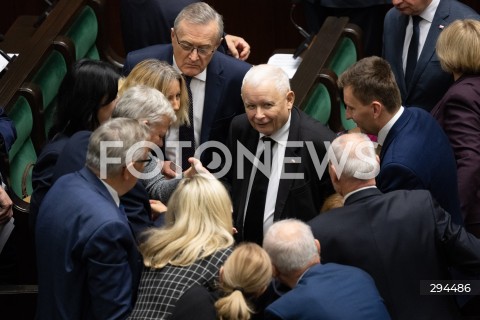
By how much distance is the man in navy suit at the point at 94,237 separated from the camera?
404 cm

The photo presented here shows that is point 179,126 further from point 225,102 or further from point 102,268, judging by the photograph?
point 102,268

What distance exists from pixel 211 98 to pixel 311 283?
5.33ft

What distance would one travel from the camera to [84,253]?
13.2 feet

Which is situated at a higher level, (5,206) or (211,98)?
(211,98)

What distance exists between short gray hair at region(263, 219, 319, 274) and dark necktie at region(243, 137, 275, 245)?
0.81 m

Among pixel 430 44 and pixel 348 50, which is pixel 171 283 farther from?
pixel 348 50

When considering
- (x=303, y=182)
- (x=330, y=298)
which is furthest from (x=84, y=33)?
(x=330, y=298)

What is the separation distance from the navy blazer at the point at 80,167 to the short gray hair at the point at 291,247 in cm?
64

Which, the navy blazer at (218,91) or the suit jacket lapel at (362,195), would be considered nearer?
the suit jacket lapel at (362,195)

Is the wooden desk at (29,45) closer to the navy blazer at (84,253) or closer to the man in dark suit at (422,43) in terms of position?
the navy blazer at (84,253)

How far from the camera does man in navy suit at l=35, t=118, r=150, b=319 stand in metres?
4.04

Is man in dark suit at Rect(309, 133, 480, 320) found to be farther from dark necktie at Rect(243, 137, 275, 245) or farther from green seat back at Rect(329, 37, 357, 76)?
green seat back at Rect(329, 37, 357, 76)

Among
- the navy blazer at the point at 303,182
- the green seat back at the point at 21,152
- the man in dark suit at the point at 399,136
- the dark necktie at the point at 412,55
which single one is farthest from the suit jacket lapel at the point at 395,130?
the green seat back at the point at 21,152

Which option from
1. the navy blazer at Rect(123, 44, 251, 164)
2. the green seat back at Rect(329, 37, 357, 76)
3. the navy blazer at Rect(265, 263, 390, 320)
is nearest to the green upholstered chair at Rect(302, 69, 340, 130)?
the green seat back at Rect(329, 37, 357, 76)
